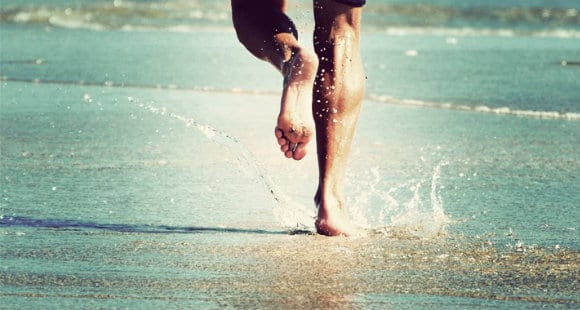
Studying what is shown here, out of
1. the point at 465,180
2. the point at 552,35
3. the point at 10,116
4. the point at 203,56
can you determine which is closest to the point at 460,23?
the point at 552,35

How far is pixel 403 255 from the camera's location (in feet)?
11.5

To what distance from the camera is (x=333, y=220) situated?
12.6ft

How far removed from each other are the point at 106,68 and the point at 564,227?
17.3ft

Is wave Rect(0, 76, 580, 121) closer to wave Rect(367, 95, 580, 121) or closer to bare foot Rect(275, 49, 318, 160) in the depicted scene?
wave Rect(367, 95, 580, 121)

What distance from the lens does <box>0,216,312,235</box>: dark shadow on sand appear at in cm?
386

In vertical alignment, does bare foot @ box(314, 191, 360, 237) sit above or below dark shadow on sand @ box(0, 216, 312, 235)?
above

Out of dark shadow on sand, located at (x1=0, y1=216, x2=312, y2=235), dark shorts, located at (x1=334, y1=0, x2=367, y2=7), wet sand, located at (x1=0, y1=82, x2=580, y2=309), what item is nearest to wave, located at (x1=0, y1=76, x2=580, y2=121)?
wet sand, located at (x1=0, y1=82, x2=580, y2=309)

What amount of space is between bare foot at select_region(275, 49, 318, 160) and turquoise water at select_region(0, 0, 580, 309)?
0.26m

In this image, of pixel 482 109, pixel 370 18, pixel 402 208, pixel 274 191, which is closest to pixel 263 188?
pixel 274 191

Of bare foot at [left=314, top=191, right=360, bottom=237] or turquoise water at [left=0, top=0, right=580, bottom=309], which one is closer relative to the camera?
turquoise water at [left=0, top=0, right=580, bottom=309]

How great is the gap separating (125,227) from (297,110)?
612 mm

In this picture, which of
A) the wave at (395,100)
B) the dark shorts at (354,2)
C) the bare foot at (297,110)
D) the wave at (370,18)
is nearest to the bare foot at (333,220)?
the bare foot at (297,110)

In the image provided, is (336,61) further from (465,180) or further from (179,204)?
(465,180)

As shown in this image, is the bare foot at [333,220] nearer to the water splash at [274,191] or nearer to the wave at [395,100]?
the water splash at [274,191]
